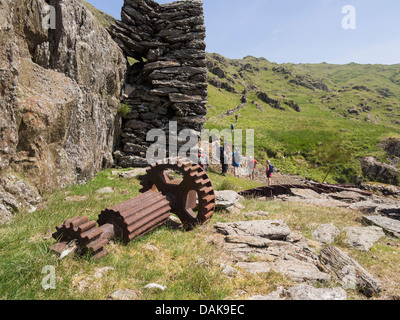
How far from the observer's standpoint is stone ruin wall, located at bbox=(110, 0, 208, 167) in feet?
50.2

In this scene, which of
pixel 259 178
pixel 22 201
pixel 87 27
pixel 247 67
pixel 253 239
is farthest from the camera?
pixel 247 67

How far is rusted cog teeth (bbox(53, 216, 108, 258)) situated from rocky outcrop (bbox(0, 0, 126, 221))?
→ 3.75 m

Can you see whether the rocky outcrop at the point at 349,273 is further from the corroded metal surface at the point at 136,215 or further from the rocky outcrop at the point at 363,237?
the corroded metal surface at the point at 136,215

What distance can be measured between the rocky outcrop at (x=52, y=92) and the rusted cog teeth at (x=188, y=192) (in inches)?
170

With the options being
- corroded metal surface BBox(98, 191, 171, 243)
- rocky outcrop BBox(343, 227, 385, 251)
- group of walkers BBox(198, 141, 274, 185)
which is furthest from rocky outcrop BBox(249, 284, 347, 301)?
group of walkers BBox(198, 141, 274, 185)

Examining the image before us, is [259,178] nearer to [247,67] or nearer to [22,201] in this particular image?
[22,201]

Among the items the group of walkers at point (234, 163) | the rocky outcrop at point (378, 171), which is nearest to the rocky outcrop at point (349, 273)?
the group of walkers at point (234, 163)

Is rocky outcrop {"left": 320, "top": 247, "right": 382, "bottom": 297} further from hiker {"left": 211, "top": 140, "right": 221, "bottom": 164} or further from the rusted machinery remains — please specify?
hiker {"left": 211, "top": 140, "right": 221, "bottom": 164}

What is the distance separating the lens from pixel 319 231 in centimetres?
688

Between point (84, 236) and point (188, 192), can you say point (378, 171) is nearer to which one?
point (188, 192)

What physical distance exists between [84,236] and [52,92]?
677 cm

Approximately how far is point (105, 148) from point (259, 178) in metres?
14.0

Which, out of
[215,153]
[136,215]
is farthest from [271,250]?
[215,153]

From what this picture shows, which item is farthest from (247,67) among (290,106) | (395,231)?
(395,231)
